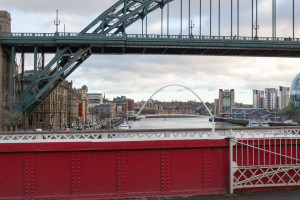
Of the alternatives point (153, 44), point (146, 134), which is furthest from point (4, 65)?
point (146, 134)

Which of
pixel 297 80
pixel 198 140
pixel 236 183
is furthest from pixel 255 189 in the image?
pixel 297 80

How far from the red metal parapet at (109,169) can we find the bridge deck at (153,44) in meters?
30.5

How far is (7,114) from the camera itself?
34.6 m

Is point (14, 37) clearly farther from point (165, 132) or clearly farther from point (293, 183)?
point (293, 183)

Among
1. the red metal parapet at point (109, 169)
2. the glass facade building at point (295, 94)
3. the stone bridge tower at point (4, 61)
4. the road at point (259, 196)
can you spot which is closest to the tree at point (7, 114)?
the stone bridge tower at point (4, 61)

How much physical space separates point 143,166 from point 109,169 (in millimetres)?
1045

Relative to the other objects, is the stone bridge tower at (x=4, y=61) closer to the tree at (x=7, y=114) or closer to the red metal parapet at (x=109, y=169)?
the tree at (x=7, y=114)

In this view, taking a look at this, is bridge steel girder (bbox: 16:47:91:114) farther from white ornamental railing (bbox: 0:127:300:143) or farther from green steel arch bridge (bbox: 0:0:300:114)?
white ornamental railing (bbox: 0:127:300:143)

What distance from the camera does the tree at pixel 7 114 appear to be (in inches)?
1306

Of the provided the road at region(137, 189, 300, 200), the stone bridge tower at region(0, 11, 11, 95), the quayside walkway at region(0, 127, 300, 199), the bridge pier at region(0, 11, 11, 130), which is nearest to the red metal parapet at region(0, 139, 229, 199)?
the quayside walkway at region(0, 127, 300, 199)

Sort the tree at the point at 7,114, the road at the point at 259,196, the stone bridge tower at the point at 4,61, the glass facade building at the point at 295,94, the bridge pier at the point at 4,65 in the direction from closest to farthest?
1. the road at the point at 259,196
2. the tree at the point at 7,114
3. the bridge pier at the point at 4,65
4. the stone bridge tower at the point at 4,61
5. the glass facade building at the point at 295,94

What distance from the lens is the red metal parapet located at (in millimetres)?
9398

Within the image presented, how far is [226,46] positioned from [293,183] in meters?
36.1

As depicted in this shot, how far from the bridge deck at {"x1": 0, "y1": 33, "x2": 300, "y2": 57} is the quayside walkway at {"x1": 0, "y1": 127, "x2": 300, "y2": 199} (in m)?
29.1
